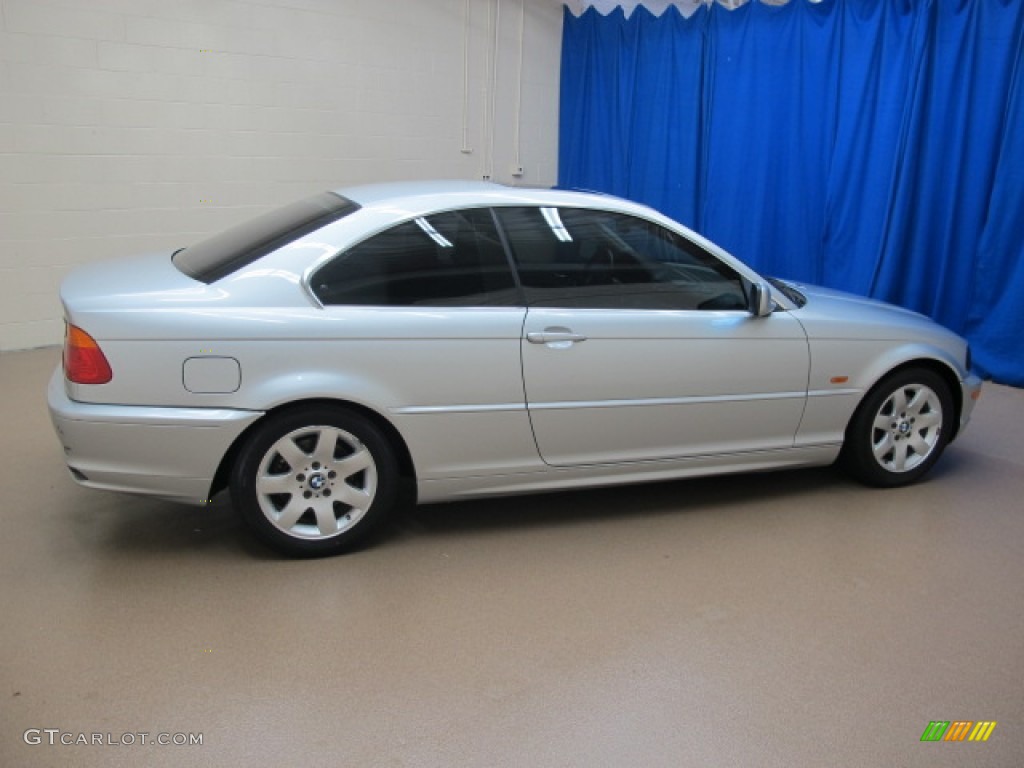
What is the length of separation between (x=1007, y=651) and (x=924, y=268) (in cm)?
398

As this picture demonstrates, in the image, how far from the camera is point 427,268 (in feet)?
11.1

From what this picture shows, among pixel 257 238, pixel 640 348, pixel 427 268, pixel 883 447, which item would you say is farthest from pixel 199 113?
pixel 883 447

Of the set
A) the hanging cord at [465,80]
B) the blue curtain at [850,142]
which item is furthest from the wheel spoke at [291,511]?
the hanging cord at [465,80]

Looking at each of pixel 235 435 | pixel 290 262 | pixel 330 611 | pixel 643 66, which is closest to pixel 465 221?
pixel 290 262

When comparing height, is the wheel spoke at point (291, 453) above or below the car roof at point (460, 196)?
below

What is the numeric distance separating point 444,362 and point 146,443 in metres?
1.12

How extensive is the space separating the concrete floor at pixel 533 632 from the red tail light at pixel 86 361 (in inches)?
30.0

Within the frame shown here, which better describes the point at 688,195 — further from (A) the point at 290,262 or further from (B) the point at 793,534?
(A) the point at 290,262

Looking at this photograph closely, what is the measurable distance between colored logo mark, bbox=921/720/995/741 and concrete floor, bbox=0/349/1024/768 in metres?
0.02

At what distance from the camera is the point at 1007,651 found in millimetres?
2898

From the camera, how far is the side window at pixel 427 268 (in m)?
3.28

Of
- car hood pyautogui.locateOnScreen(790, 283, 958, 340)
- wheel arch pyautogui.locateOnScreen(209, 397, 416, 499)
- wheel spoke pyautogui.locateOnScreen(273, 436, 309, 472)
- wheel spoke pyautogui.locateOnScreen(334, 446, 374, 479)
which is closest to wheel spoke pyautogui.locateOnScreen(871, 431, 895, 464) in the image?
car hood pyautogui.locateOnScreen(790, 283, 958, 340)

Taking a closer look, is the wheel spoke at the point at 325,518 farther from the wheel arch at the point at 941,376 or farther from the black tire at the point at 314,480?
the wheel arch at the point at 941,376

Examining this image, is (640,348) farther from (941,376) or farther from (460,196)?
(941,376)
